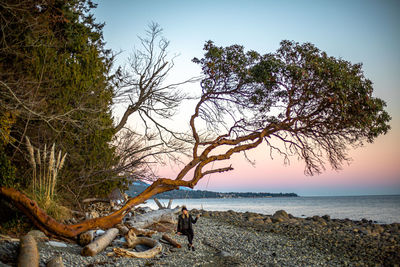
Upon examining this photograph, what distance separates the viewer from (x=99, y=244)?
6617 mm

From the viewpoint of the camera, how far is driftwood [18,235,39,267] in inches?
192

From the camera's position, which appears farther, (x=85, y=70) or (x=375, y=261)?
(x=85, y=70)

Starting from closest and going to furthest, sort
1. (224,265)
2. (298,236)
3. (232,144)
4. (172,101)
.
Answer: (224,265) < (232,144) < (298,236) < (172,101)

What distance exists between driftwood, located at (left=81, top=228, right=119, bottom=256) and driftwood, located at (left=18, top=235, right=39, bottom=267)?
1087mm

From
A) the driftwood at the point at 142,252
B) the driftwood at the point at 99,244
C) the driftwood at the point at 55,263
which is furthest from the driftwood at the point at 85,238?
the driftwood at the point at 55,263

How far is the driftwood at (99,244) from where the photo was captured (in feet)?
20.7

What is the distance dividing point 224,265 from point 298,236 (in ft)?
19.7

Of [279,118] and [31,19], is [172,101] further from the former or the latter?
[31,19]

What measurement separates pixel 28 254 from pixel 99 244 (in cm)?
170

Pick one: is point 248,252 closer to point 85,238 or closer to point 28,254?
point 85,238

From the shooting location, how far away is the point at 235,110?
1173 cm

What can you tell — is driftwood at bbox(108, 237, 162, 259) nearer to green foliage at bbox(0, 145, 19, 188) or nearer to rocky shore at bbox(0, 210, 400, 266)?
rocky shore at bbox(0, 210, 400, 266)

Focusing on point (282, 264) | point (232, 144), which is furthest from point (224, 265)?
point (232, 144)

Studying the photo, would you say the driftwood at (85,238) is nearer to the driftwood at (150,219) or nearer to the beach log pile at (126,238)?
the beach log pile at (126,238)
